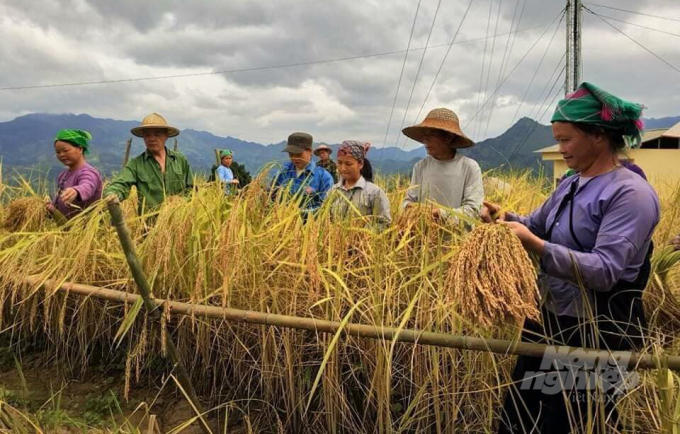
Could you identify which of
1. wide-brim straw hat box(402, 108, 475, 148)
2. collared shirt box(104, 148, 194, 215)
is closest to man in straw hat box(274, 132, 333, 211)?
wide-brim straw hat box(402, 108, 475, 148)

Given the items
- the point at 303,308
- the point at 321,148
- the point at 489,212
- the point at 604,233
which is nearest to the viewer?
the point at 604,233

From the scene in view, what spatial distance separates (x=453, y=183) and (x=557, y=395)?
1.31 m

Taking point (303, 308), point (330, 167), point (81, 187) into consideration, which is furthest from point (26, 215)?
point (330, 167)

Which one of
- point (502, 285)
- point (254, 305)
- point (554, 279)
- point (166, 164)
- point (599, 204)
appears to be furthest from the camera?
point (166, 164)

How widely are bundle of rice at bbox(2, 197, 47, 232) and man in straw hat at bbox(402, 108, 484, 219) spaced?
238 cm

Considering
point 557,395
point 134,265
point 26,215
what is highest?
point 26,215

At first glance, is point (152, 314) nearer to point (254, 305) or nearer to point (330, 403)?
point (254, 305)

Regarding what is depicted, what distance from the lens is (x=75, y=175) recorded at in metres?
2.96

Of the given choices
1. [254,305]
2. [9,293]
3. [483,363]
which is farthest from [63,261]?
[483,363]

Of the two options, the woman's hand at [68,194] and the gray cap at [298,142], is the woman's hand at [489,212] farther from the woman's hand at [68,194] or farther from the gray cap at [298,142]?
the woman's hand at [68,194]

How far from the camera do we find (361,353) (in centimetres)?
177

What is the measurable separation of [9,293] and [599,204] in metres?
3.01

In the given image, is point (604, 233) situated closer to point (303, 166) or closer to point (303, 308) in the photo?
point (303, 308)

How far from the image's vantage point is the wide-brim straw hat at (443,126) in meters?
2.39
